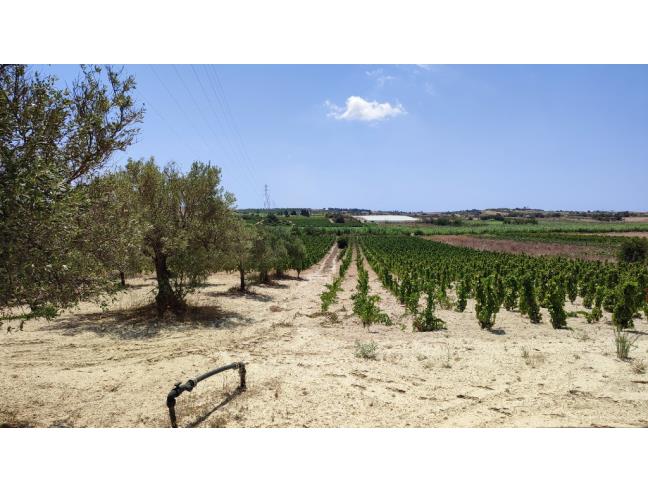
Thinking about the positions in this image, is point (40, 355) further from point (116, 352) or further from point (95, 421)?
point (95, 421)

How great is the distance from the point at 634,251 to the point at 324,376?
4372cm

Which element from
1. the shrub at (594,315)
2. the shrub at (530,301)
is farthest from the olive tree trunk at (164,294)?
the shrub at (594,315)

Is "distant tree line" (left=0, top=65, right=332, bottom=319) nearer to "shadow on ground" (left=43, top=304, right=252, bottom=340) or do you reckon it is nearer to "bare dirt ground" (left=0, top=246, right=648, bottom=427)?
"bare dirt ground" (left=0, top=246, right=648, bottom=427)

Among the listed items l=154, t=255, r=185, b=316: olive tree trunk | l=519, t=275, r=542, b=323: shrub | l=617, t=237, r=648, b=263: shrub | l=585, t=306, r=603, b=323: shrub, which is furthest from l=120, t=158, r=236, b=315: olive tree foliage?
l=617, t=237, r=648, b=263: shrub

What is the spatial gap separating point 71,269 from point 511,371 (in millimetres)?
8886

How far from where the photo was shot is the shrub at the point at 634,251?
1487 inches

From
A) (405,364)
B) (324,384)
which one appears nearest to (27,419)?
(324,384)

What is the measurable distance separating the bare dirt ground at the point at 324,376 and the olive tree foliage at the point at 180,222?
8.30 feet

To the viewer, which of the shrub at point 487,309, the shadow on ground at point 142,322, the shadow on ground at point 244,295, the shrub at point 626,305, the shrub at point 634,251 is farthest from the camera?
the shrub at point 634,251

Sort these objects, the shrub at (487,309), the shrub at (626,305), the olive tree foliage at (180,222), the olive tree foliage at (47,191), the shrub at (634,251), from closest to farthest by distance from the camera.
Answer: the olive tree foliage at (47,191) < the shrub at (626,305) < the shrub at (487,309) < the olive tree foliage at (180,222) < the shrub at (634,251)

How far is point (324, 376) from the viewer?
822 cm

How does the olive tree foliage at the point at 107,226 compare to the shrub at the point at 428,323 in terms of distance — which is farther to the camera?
the shrub at the point at 428,323

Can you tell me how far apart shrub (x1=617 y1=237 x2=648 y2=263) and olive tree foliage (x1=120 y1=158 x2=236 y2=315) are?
40.5m

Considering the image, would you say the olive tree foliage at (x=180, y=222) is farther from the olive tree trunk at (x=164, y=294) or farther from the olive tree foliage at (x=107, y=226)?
the olive tree foliage at (x=107, y=226)
